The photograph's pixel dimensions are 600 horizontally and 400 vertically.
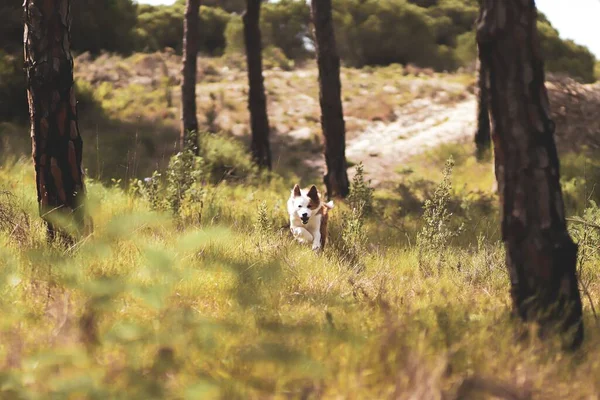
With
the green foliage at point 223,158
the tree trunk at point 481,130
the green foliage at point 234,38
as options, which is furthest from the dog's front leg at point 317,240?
the green foliage at point 234,38

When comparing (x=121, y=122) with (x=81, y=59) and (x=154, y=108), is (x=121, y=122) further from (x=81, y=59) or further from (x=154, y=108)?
(x=81, y=59)

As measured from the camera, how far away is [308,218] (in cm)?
644

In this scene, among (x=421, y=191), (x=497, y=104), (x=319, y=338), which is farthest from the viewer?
(x=421, y=191)

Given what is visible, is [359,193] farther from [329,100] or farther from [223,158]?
[223,158]

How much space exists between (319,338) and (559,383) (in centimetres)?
110

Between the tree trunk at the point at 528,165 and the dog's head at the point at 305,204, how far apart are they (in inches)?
116

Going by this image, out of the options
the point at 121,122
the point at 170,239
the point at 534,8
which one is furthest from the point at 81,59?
the point at 534,8

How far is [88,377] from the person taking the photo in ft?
8.18

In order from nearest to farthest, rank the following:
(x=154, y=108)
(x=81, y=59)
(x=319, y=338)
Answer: (x=319, y=338), (x=154, y=108), (x=81, y=59)

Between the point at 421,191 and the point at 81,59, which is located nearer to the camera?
the point at 421,191

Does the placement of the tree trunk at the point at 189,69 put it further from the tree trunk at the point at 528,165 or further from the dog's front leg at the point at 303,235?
the tree trunk at the point at 528,165

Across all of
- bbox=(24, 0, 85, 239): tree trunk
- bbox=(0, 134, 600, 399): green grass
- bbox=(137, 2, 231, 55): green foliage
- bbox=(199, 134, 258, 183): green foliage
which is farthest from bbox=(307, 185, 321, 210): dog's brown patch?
bbox=(137, 2, 231, 55): green foliage

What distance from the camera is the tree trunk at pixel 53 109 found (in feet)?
16.9

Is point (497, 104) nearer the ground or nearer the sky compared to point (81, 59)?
nearer the ground
